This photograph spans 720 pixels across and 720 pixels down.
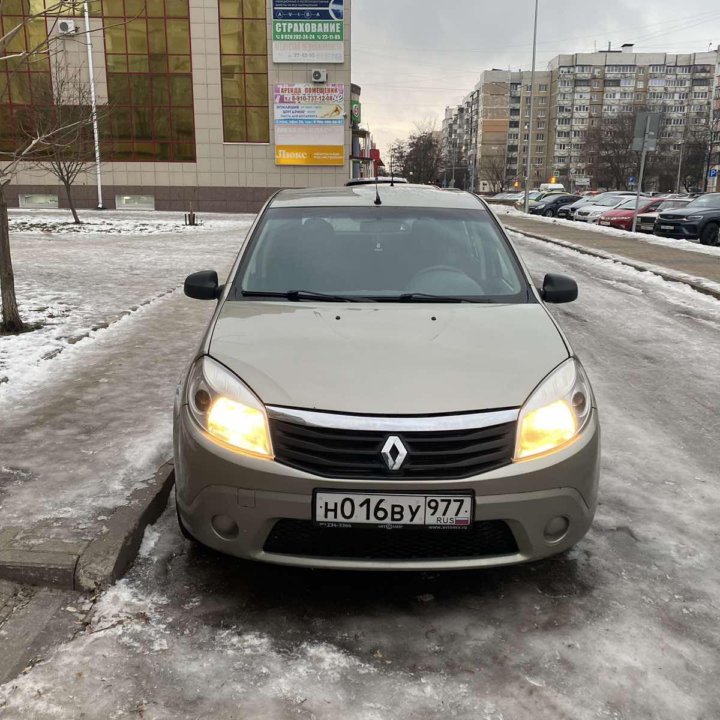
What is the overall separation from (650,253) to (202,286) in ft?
48.8

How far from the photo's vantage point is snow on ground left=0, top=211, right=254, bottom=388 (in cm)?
728

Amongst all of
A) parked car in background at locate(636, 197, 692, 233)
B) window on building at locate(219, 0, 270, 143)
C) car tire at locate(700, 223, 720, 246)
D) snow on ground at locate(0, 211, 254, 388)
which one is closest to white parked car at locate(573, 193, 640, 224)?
parked car in background at locate(636, 197, 692, 233)

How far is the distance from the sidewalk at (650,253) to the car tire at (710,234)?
1.70m

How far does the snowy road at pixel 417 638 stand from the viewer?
234 cm

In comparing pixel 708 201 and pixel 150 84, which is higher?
pixel 150 84

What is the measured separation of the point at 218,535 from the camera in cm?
279

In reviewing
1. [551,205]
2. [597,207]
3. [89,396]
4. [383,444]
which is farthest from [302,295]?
[551,205]

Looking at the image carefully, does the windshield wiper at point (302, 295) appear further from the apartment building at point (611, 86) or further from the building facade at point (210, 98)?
the apartment building at point (611, 86)

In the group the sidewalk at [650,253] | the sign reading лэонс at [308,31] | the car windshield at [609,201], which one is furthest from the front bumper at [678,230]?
the sign reading лэонс at [308,31]

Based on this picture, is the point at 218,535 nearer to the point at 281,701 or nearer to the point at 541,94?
the point at 281,701

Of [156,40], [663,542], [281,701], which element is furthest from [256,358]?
[156,40]

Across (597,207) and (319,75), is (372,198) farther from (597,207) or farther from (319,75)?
(319,75)

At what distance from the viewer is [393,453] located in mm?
2594

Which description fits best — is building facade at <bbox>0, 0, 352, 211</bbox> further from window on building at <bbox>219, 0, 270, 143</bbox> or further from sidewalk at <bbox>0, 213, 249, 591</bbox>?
sidewalk at <bbox>0, 213, 249, 591</bbox>
